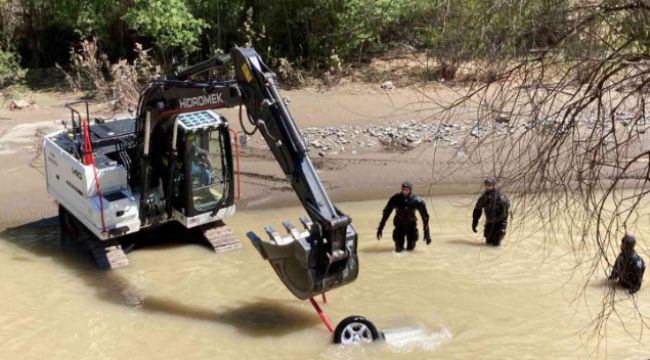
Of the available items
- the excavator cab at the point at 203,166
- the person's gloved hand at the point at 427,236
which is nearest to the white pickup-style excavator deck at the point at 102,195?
the excavator cab at the point at 203,166

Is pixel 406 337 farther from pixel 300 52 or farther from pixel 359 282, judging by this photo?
pixel 300 52

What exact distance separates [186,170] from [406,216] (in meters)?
3.61

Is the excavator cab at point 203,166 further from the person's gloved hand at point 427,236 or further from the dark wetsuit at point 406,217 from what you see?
the person's gloved hand at point 427,236

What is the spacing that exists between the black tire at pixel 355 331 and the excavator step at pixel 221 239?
358 centimetres

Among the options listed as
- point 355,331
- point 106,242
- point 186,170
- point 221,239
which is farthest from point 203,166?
point 355,331

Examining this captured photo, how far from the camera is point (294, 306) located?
1062 centimetres

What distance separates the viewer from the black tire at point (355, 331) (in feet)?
30.7

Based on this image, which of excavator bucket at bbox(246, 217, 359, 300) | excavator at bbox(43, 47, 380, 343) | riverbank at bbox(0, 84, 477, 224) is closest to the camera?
excavator bucket at bbox(246, 217, 359, 300)

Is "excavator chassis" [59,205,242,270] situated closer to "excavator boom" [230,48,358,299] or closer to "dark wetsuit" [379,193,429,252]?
"dark wetsuit" [379,193,429,252]

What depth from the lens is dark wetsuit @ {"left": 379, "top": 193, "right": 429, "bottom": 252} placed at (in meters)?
11.9

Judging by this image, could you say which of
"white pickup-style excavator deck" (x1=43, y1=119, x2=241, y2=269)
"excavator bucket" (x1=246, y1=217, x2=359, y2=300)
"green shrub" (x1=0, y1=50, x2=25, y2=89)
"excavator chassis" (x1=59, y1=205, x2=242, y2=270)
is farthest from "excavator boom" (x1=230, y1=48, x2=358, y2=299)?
"green shrub" (x1=0, y1=50, x2=25, y2=89)

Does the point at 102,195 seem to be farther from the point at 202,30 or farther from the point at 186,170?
the point at 202,30

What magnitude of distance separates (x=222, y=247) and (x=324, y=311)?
273 cm

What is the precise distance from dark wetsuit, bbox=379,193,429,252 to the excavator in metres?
2.38
